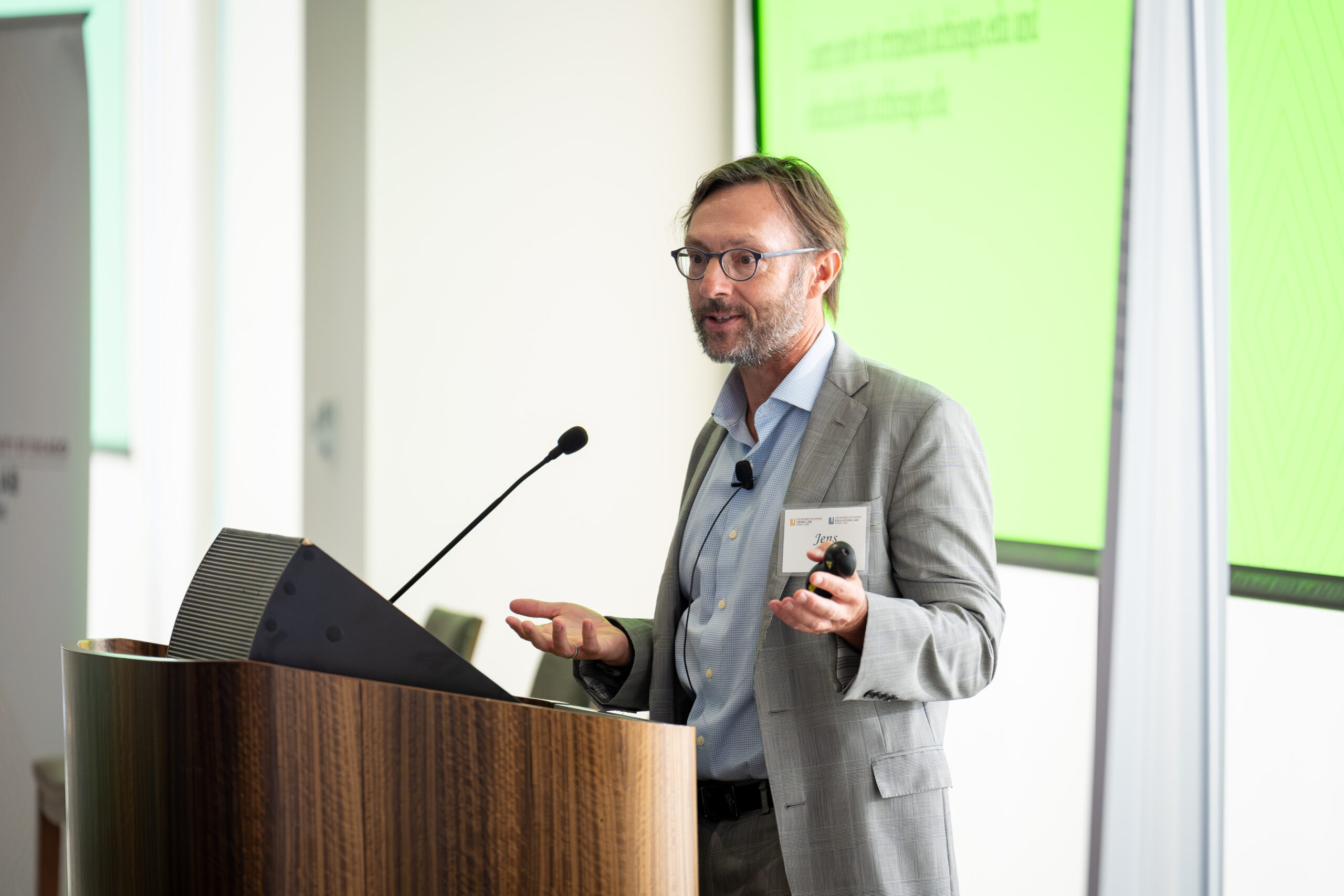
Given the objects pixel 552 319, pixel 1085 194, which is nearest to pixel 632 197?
pixel 552 319

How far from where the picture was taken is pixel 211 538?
3.56 metres

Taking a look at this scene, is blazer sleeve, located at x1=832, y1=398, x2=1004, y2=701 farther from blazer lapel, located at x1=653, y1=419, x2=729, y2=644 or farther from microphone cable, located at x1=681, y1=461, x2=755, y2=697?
blazer lapel, located at x1=653, y1=419, x2=729, y2=644

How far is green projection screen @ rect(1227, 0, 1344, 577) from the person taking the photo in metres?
2.20

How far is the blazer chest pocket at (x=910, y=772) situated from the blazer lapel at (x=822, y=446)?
23cm

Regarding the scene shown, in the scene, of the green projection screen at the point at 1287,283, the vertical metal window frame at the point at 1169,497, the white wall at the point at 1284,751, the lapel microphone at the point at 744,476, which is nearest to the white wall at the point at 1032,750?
the vertical metal window frame at the point at 1169,497

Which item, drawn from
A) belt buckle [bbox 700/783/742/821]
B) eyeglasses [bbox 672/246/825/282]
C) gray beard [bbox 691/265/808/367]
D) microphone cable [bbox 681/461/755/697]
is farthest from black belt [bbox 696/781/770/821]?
eyeglasses [bbox 672/246/825/282]

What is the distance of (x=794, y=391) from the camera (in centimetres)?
157

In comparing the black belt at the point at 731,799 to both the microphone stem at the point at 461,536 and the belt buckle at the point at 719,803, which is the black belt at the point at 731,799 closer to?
the belt buckle at the point at 719,803

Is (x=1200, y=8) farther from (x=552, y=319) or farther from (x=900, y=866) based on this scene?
(x=552, y=319)

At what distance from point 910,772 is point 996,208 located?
2052mm

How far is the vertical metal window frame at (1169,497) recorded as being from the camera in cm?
235

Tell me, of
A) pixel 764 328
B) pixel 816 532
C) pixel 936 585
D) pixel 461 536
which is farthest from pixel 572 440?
pixel 936 585

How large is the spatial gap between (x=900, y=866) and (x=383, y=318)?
9.87ft

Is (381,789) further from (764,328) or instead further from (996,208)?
(996,208)
